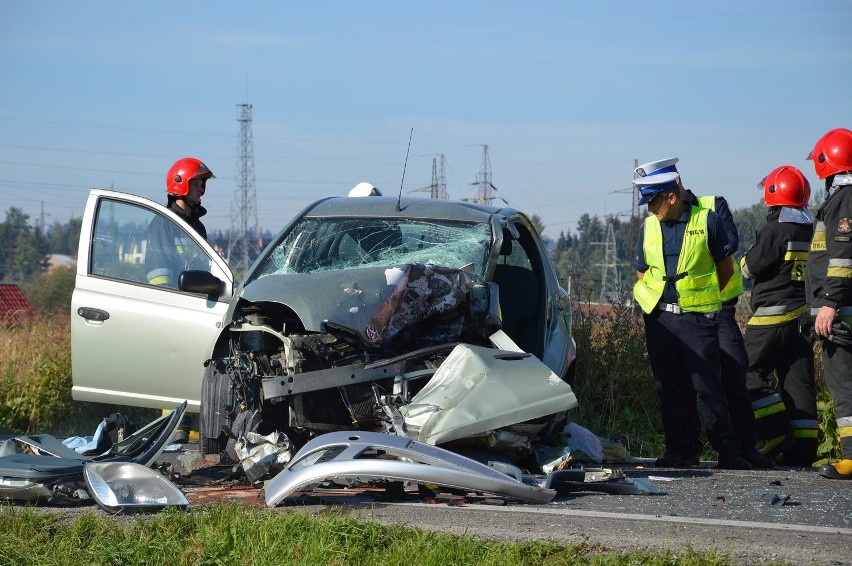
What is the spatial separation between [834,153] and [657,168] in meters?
1.10

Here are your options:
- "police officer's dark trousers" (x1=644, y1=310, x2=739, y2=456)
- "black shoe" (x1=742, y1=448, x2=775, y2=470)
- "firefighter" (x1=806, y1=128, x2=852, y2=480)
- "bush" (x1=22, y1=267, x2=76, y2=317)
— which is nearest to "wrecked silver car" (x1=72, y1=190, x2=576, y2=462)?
"police officer's dark trousers" (x1=644, y1=310, x2=739, y2=456)

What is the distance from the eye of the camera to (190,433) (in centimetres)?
842

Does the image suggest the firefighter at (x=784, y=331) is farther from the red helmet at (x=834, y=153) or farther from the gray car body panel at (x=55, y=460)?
the gray car body panel at (x=55, y=460)

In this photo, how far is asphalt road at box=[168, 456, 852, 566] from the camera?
4270mm

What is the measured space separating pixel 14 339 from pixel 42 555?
26.9 feet

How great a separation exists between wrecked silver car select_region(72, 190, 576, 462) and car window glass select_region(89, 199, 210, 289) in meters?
0.01

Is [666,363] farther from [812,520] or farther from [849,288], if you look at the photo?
[812,520]

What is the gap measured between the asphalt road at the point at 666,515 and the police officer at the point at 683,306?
2.40 feet

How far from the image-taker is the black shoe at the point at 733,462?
6949 millimetres

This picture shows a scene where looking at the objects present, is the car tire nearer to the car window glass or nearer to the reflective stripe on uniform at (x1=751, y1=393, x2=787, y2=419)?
the car window glass

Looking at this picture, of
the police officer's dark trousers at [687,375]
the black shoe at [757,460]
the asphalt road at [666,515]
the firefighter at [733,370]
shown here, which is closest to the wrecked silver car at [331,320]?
the asphalt road at [666,515]

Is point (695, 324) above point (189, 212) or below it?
below

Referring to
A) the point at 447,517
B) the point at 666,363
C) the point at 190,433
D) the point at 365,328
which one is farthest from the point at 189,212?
the point at 447,517

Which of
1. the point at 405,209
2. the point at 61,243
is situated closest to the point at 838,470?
the point at 405,209
